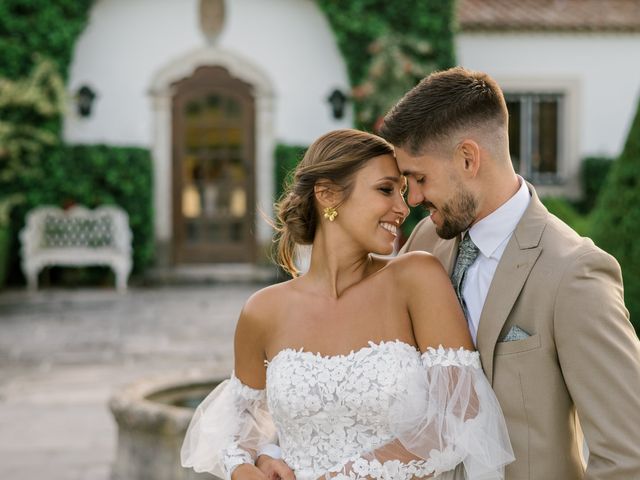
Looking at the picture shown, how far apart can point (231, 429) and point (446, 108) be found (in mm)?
1042

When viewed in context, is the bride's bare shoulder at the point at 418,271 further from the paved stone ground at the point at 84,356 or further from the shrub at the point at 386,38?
the shrub at the point at 386,38

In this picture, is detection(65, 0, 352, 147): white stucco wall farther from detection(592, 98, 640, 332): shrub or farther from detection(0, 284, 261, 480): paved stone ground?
detection(592, 98, 640, 332): shrub

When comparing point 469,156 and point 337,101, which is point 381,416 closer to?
point 469,156

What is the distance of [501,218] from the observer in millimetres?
2289

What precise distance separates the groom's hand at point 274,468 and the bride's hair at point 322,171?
588 millimetres

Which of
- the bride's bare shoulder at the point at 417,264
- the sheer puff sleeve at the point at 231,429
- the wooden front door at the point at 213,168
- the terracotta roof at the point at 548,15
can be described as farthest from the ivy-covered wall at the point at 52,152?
the bride's bare shoulder at the point at 417,264

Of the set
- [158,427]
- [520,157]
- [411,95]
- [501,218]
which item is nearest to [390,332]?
[501,218]

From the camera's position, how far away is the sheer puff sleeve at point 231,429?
8.48ft

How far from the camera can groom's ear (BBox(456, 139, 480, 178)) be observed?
223cm

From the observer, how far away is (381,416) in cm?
236

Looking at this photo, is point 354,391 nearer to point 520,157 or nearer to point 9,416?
point 9,416

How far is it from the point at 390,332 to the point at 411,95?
23.0 inches

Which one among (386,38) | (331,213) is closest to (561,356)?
(331,213)

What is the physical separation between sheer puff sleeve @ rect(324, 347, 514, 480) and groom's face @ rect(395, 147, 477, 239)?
30 centimetres
